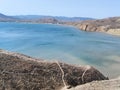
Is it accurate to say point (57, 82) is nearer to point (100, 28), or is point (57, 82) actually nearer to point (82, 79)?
point (82, 79)

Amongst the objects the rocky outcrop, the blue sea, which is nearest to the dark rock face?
the rocky outcrop

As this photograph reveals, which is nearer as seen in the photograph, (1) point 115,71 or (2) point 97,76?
(2) point 97,76

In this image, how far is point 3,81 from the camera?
10.4 m

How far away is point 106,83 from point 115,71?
14749mm

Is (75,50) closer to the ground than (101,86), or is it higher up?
closer to the ground

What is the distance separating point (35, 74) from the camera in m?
10.9

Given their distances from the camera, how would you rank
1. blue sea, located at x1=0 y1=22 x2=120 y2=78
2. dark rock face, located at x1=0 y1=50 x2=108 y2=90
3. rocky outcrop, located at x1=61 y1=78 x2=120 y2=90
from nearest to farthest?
rocky outcrop, located at x1=61 y1=78 x2=120 y2=90, dark rock face, located at x1=0 y1=50 x2=108 y2=90, blue sea, located at x1=0 y1=22 x2=120 y2=78

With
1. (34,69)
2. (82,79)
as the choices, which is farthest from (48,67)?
(82,79)

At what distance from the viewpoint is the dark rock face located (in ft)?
34.6

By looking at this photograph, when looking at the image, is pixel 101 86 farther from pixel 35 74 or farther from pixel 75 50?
pixel 75 50

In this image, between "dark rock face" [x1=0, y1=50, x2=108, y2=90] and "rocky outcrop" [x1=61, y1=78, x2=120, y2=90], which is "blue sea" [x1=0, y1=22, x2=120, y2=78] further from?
"rocky outcrop" [x1=61, y1=78, x2=120, y2=90]

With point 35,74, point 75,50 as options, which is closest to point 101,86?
point 35,74

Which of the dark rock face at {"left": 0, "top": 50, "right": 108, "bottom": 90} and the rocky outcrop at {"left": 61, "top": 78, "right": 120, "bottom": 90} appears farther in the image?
the dark rock face at {"left": 0, "top": 50, "right": 108, "bottom": 90}

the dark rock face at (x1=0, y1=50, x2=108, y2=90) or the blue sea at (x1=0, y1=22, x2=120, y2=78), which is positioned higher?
the dark rock face at (x1=0, y1=50, x2=108, y2=90)
